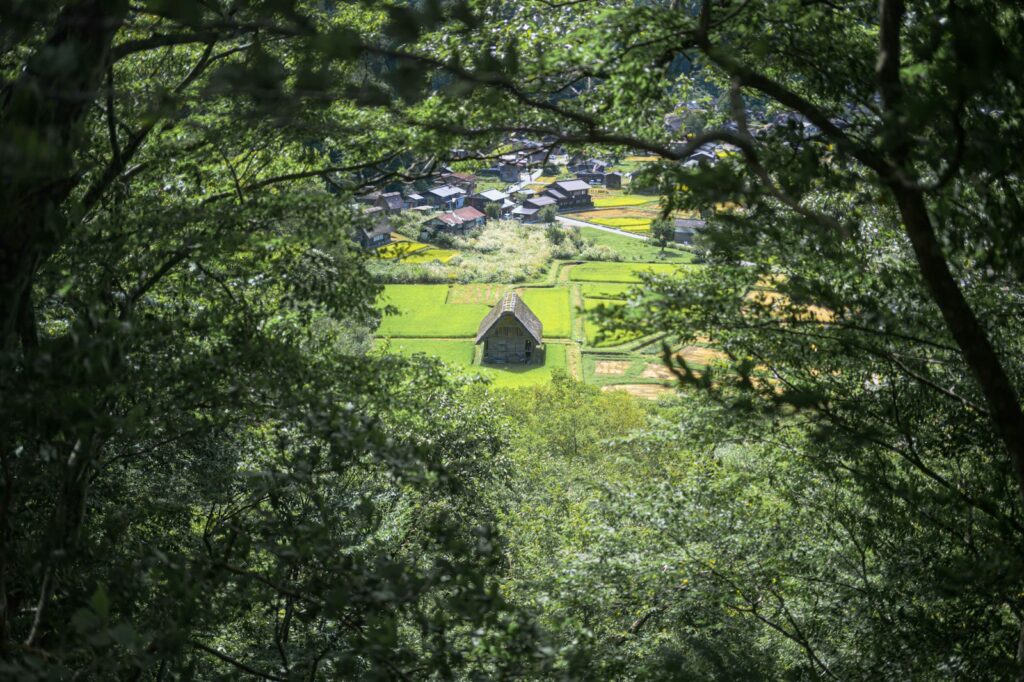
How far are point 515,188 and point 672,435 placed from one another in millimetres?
69324

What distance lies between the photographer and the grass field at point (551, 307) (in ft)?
150

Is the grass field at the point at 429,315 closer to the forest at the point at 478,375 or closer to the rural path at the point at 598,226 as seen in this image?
the rural path at the point at 598,226

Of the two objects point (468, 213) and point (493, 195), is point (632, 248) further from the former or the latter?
point (493, 195)

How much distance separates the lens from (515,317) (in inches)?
1626

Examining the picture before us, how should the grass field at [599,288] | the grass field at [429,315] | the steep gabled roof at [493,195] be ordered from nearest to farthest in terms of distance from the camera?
the grass field at [429,315]
the grass field at [599,288]
the steep gabled roof at [493,195]

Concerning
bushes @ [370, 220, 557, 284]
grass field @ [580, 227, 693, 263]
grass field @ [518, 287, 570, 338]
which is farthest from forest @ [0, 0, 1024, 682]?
grass field @ [580, 227, 693, 263]

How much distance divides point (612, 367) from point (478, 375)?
2994cm

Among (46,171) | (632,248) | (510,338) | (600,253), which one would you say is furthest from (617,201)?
(46,171)

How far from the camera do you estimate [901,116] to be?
8.06ft

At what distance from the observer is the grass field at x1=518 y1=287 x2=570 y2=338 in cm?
4562

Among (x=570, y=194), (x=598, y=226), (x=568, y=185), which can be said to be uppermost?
(x=568, y=185)

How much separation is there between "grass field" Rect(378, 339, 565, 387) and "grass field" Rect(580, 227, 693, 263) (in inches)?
599

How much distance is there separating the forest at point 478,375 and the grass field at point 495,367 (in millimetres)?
27119

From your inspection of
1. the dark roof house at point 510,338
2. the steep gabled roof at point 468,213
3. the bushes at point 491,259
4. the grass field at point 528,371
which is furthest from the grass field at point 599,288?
the steep gabled roof at point 468,213
